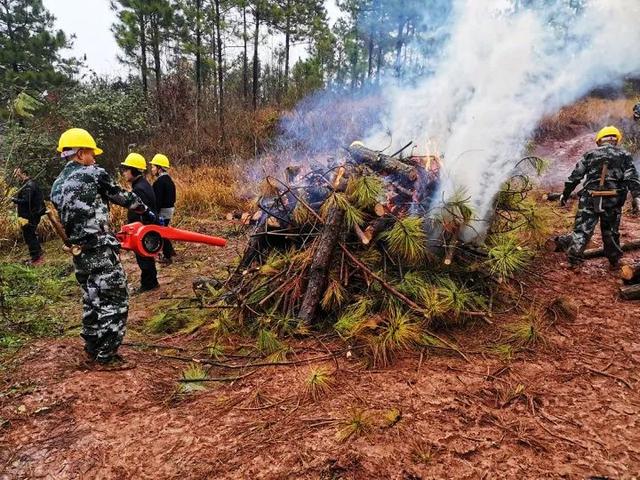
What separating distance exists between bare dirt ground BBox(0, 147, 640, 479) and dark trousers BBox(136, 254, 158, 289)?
1816mm

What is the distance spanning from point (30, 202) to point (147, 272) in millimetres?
3397

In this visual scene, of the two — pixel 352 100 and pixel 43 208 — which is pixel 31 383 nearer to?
pixel 43 208

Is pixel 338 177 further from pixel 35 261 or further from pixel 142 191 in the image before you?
pixel 35 261

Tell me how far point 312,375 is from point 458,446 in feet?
3.71

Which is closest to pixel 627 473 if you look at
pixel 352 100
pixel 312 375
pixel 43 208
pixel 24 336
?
pixel 312 375

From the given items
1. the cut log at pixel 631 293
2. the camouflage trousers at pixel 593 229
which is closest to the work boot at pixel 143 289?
the camouflage trousers at pixel 593 229

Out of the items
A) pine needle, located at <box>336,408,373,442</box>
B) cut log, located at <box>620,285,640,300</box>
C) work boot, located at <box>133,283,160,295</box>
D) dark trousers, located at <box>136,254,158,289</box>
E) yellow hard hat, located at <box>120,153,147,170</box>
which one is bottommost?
work boot, located at <box>133,283,160,295</box>

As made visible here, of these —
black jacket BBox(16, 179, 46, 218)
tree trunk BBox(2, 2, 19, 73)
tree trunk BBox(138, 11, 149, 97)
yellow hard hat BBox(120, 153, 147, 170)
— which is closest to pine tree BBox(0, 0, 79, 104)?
tree trunk BBox(2, 2, 19, 73)

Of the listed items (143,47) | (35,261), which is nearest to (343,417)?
(35,261)

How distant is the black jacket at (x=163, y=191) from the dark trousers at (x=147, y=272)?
46.3 inches

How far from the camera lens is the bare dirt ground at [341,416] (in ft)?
7.74

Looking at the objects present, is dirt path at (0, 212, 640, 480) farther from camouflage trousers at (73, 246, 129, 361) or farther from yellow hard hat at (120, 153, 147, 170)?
yellow hard hat at (120, 153, 147, 170)

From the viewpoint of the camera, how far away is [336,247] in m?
4.39

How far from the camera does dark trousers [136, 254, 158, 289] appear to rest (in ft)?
18.7
